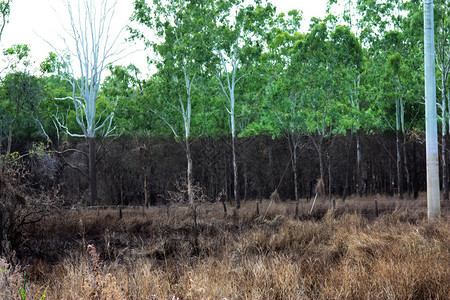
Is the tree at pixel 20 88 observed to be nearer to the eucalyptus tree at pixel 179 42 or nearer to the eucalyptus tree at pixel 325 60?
the eucalyptus tree at pixel 179 42

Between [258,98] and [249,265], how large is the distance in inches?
820

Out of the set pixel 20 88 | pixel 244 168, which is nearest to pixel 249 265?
pixel 20 88

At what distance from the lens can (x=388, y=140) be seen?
28.3 meters

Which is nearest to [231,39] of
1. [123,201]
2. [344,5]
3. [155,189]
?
[344,5]

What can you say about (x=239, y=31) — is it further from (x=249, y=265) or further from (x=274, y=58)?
(x=249, y=265)

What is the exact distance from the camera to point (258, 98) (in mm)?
26844

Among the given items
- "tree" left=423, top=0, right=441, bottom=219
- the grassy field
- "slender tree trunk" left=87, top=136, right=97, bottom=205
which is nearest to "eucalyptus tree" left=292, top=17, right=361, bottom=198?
the grassy field

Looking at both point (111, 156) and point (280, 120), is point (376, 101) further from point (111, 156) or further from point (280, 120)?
point (111, 156)

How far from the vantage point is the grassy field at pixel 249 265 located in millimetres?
5426

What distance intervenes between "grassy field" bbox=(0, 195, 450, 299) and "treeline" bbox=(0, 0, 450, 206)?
29.3 feet

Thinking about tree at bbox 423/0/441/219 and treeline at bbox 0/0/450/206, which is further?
treeline at bbox 0/0/450/206

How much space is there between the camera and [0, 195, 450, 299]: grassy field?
17.8ft

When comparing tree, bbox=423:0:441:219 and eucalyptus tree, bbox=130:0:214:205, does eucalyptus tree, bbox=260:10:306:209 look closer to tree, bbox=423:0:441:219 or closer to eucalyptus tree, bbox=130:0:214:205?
eucalyptus tree, bbox=130:0:214:205

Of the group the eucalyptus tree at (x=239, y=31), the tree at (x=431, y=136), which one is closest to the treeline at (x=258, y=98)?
the eucalyptus tree at (x=239, y=31)
